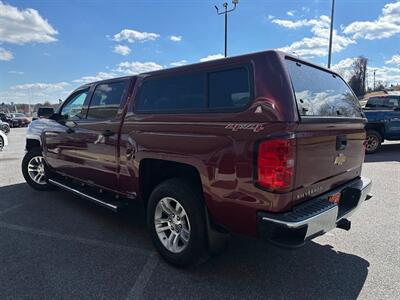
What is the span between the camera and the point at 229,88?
2936 millimetres

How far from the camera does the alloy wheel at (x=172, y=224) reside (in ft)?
10.7

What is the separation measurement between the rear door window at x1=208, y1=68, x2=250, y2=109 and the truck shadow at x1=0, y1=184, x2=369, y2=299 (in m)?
1.63

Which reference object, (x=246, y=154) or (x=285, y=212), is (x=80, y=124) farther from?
(x=285, y=212)

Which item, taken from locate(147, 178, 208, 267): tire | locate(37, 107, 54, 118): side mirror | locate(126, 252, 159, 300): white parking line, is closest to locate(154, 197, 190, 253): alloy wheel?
locate(147, 178, 208, 267): tire

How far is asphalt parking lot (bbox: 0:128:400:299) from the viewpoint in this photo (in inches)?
114

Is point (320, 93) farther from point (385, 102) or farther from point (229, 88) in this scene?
point (385, 102)

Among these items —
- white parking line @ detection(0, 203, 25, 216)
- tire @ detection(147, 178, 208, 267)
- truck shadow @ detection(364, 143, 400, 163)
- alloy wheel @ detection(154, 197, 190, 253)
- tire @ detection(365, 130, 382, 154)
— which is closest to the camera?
tire @ detection(147, 178, 208, 267)

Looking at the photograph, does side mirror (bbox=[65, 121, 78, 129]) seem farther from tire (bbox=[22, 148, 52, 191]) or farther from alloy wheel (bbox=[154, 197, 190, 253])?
alloy wheel (bbox=[154, 197, 190, 253])

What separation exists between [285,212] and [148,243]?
77.0 inches

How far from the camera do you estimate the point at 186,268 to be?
325 cm

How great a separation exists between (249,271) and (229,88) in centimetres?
180

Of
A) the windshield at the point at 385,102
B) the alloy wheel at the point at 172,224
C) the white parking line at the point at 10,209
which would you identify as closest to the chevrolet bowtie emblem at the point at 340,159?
the alloy wheel at the point at 172,224

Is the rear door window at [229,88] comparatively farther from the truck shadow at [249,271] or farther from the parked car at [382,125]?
the parked car at [382,125]

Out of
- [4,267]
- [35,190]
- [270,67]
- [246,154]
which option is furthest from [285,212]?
[35,190]
